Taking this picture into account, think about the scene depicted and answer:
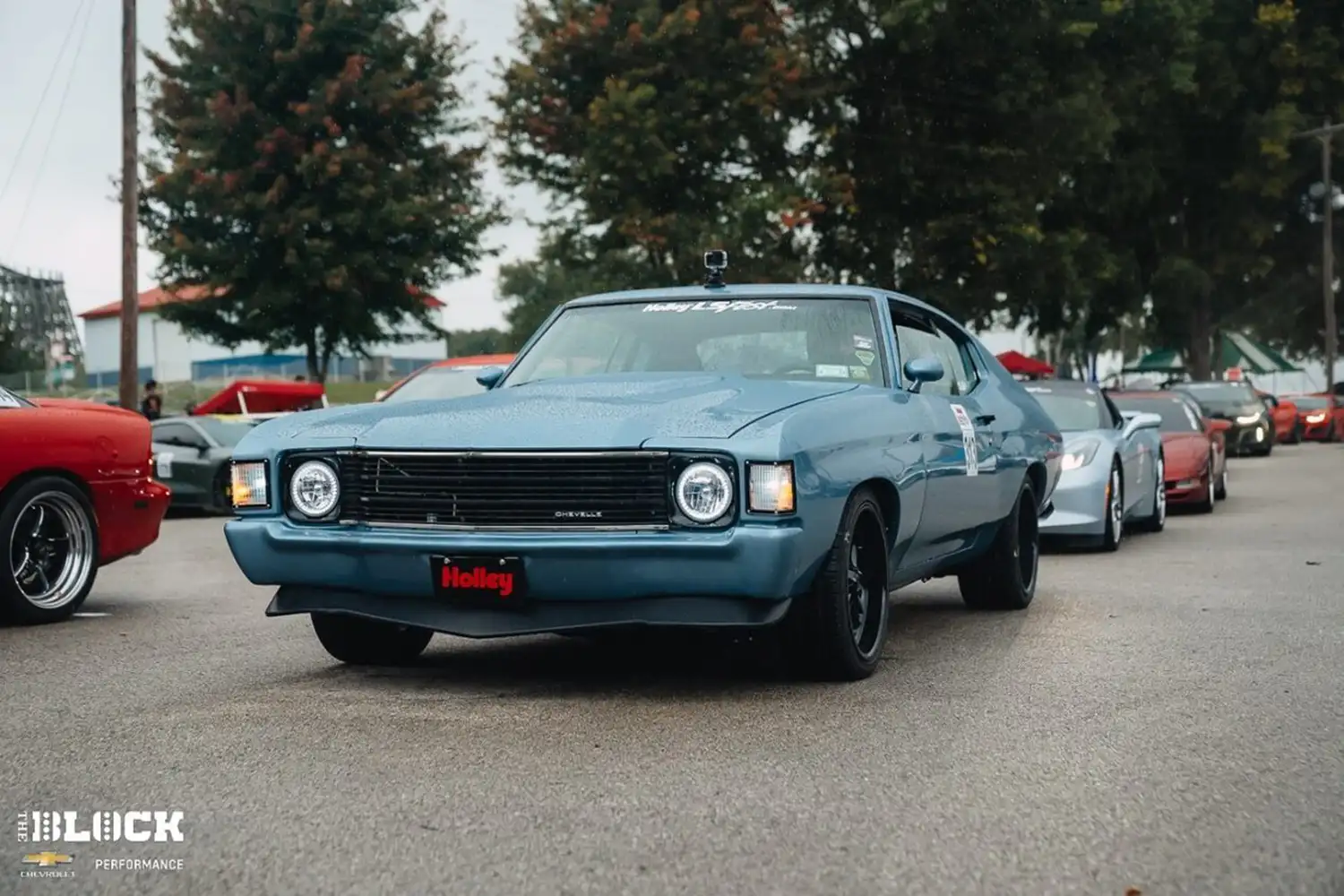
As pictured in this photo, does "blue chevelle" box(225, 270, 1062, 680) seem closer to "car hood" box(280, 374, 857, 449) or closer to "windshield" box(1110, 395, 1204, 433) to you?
"car hood" box(280, 374, 857, 449)

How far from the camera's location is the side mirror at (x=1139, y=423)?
561 inches

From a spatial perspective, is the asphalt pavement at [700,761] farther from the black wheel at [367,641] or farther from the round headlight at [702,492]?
the round headlight at [702,492]

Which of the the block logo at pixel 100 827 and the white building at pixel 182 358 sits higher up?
the white building at pixel 182 358

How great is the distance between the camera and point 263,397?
31.5 metres

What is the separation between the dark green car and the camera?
20.9m

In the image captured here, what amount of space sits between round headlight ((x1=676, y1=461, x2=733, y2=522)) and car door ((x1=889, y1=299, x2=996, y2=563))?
151 cm

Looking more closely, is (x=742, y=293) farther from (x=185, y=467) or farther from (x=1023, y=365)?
(x=1023, y=365)

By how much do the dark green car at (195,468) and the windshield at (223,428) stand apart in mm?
26

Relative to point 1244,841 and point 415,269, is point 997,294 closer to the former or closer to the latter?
point 415,269

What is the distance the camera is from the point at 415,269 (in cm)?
3653

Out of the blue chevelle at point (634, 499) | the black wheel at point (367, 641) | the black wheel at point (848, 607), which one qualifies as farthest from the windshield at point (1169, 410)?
the black wheel at point (367, 641)

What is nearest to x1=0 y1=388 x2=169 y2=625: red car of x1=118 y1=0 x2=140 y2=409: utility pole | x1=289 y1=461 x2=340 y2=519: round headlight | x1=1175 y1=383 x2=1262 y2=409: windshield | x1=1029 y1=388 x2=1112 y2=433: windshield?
x1=289 y1=461 x2=340 y2=519: round headlight

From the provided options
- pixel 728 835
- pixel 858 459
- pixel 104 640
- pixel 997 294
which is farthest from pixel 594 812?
pixel 997 294

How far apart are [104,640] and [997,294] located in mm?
25759
